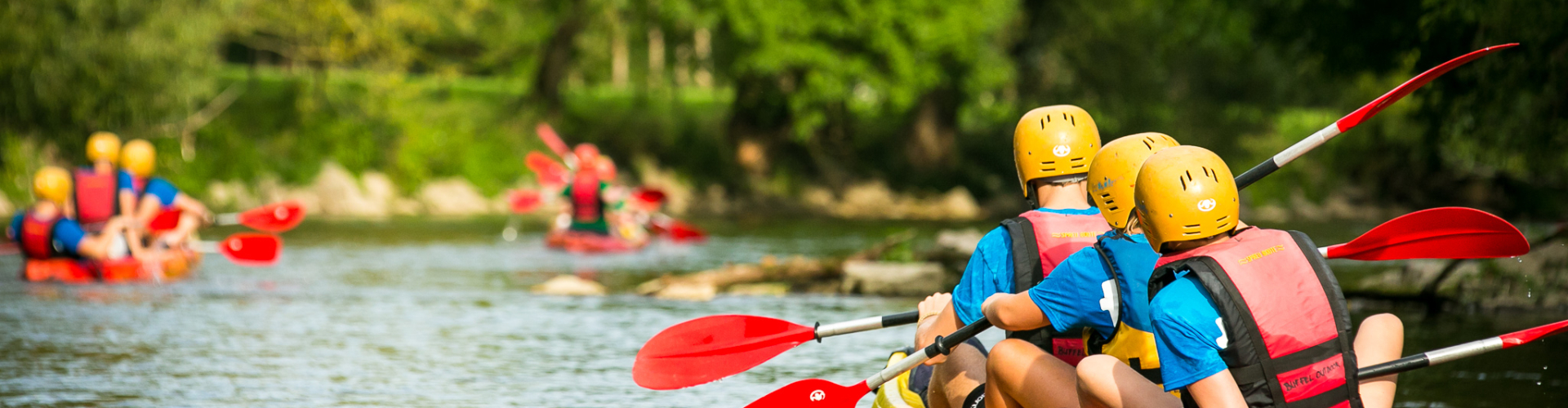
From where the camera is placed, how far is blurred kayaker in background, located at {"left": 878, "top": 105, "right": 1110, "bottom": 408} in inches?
156

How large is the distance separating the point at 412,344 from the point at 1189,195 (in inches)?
237

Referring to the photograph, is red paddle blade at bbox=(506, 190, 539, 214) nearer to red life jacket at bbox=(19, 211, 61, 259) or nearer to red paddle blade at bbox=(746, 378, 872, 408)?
red life jacket at bbox=(19, 211, 61, 259)

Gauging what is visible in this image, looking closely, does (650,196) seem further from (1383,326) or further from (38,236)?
(1383,326)

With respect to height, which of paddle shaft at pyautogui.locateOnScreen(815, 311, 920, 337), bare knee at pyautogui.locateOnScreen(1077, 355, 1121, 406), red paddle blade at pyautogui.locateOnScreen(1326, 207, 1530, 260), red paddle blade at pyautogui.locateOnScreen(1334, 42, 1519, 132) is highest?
red paddle blade at pyautogui.locateOnScreen(1334, 42, 1519, 132)

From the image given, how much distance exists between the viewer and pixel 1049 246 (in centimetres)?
396

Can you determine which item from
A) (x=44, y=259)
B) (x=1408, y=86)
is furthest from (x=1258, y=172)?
(x=44, y=259)

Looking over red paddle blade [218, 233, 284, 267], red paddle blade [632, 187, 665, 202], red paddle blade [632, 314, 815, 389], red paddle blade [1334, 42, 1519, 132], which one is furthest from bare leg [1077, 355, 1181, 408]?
red paddle blade [632, 187, 665, 202]

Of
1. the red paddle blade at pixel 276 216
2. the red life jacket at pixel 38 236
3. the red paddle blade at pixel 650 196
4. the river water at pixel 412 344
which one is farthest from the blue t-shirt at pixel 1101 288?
the red paddle blade at pixel 650 196

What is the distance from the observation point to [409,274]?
1359 cm

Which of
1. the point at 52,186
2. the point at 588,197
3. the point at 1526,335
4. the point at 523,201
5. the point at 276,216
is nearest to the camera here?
the point at 1526,335

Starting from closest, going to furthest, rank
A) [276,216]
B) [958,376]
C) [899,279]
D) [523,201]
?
[958,376], [899,279], [276,216], [523,201]

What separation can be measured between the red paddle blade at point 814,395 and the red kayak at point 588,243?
12750 millimetres

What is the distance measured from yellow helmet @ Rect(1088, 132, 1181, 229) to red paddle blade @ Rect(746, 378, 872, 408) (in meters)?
1.31

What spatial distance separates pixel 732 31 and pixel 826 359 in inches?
819
